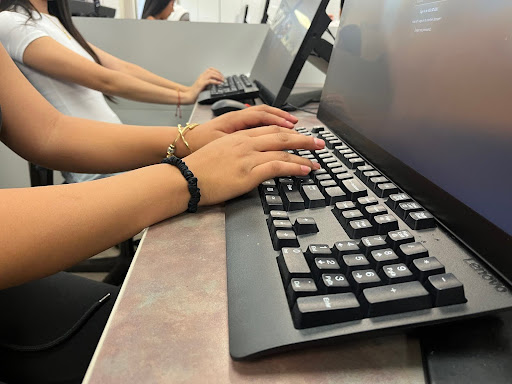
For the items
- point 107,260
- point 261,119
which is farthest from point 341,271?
point 107,260

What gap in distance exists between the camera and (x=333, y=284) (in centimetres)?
24

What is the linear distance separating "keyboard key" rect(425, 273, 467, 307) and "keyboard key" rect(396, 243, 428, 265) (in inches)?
1.0

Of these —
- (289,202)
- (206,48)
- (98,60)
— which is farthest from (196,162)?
(206,48)

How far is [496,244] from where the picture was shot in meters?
0.26

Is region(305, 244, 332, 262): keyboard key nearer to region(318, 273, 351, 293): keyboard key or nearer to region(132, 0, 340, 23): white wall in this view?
region(318, 273, 351, 293): keyboard key

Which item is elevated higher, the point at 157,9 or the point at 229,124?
the point at 157,9

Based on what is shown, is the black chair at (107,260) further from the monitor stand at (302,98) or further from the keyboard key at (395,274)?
the keyboard key at (395,274)

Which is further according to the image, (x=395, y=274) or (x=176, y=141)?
(x=176, y=141)

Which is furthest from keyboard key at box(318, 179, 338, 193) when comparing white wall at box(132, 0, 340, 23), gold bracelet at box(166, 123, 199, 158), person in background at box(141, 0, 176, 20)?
white wall at box(132, 0, 340, 23)

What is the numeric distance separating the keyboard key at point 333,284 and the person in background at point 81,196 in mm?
193

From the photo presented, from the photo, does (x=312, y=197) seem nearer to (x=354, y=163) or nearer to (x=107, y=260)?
(x=354, y=163)

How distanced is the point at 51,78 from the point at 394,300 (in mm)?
1020

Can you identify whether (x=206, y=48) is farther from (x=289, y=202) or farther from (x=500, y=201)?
(x=500, y=201)

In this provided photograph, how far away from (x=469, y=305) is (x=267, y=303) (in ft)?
0.43
